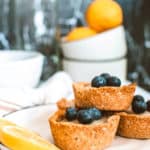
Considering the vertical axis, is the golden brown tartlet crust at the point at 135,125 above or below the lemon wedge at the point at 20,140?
below

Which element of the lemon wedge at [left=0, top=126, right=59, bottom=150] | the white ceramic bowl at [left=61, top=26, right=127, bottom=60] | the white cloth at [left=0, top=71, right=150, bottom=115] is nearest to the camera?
the lemon wedge at [left=0, top=126, right=59, bottom=150]

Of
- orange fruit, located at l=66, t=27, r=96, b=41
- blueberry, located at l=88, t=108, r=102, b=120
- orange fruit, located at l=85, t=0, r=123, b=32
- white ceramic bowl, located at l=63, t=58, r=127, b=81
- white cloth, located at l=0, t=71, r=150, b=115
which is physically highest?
orange fruit, located at l=85, t=0, r=123, b=32

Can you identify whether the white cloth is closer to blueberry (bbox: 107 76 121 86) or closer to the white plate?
the white plate

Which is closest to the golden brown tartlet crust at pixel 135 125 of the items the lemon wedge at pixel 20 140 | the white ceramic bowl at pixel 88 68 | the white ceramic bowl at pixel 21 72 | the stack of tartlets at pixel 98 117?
the stack of tartlets at pixel 98 117

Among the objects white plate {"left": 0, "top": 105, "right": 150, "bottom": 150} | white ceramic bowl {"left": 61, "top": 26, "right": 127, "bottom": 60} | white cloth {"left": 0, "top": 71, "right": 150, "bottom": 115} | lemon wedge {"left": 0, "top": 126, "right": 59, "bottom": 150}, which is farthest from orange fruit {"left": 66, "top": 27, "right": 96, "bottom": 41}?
lemon wedge {"left": 0, "top": 126, "right": 59, "bottom": 150}

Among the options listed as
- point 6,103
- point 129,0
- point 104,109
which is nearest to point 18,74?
point 6,103

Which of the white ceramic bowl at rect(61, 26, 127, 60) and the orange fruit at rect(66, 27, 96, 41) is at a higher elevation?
the orange fruit at rect(66, 27, 96, 41)

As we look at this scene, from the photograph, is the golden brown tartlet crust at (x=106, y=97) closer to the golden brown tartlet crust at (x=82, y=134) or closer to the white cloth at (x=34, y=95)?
the golden brown tartlet crust at (x=82, y=134)

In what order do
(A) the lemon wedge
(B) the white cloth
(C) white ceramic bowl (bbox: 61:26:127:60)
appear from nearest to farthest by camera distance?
(A) the lemon wedge, (B) the white cloth, (C) white ceramic bowl (bbox: 61:26:127:60)
